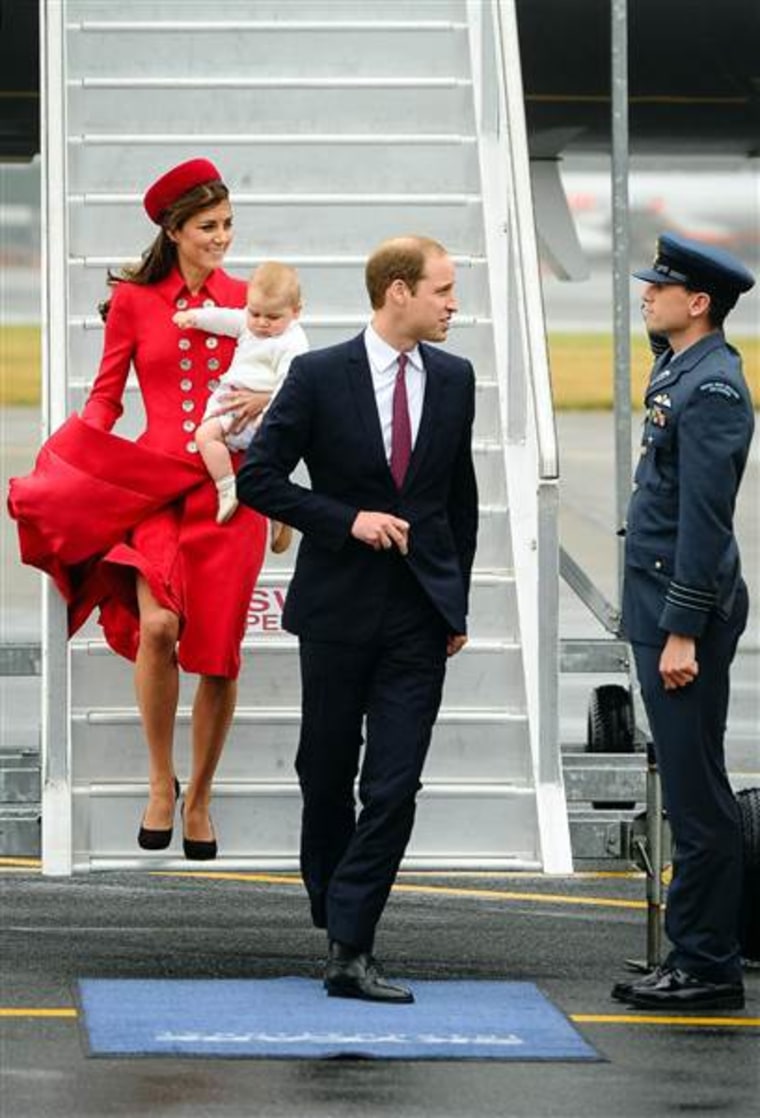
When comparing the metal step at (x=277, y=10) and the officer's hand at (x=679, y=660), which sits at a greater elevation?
the metal step at (x=277, y=10)

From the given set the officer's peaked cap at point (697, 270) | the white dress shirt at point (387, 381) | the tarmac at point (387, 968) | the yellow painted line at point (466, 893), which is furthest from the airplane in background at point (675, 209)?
the white dress shirt at point (387, 381)

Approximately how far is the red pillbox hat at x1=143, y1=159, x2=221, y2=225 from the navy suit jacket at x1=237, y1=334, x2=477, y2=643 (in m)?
1.00

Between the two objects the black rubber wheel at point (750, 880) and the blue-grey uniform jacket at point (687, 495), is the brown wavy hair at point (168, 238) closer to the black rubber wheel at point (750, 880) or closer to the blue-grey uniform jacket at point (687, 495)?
the blue-grey uniform jacket at point (687, 495)

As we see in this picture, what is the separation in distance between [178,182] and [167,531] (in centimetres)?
99

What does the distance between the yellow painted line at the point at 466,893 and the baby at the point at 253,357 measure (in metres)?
1.61

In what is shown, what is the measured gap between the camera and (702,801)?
28.3 feet

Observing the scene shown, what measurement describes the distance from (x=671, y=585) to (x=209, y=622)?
4.88ft

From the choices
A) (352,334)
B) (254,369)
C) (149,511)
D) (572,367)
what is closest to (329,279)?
(352,334)

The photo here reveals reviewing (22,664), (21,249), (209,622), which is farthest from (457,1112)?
(21,249)

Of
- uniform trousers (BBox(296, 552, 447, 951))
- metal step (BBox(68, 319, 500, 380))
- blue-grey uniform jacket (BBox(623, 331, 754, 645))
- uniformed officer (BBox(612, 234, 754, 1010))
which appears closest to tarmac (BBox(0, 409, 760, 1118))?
uniformed officer (BBox(612, 234, 754, 1010))

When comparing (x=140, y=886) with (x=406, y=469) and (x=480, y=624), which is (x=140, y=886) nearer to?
(x=480, y=624)

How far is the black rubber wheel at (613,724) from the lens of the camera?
1273 centimetres

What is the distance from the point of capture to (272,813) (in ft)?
31.6

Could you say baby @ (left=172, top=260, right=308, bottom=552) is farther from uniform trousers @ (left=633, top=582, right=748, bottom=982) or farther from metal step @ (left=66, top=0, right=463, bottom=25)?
metal step @ (left=66, top=0, right=463, bottom=25)
